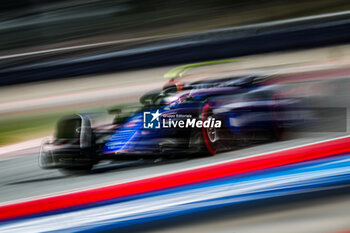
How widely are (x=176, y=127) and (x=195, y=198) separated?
52 centimetres

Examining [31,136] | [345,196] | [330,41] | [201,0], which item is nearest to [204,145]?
[345,196]

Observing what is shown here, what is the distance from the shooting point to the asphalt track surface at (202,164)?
214 centimetres

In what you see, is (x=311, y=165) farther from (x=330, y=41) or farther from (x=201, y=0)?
(x=201, y=0)

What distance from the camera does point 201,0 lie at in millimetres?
8648

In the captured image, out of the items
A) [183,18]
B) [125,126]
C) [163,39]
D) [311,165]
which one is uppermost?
[183,18]

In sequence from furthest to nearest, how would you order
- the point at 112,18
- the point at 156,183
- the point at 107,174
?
the point at 112,18 < the point at 107,174 < the point at 156,183

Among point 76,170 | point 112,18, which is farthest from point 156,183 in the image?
point 112,18

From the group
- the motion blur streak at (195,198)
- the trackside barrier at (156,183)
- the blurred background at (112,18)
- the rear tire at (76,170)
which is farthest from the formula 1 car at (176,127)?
the blurred background at (112,18)

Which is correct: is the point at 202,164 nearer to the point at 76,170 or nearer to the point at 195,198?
the point at 195,198

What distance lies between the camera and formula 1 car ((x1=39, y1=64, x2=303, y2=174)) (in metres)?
2.71

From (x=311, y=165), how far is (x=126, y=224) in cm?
135

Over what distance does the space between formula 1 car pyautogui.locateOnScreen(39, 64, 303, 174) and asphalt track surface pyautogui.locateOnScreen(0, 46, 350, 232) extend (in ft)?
0.34

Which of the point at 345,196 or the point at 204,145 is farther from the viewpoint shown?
the point at 204,145

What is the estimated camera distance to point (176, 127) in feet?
8.89
